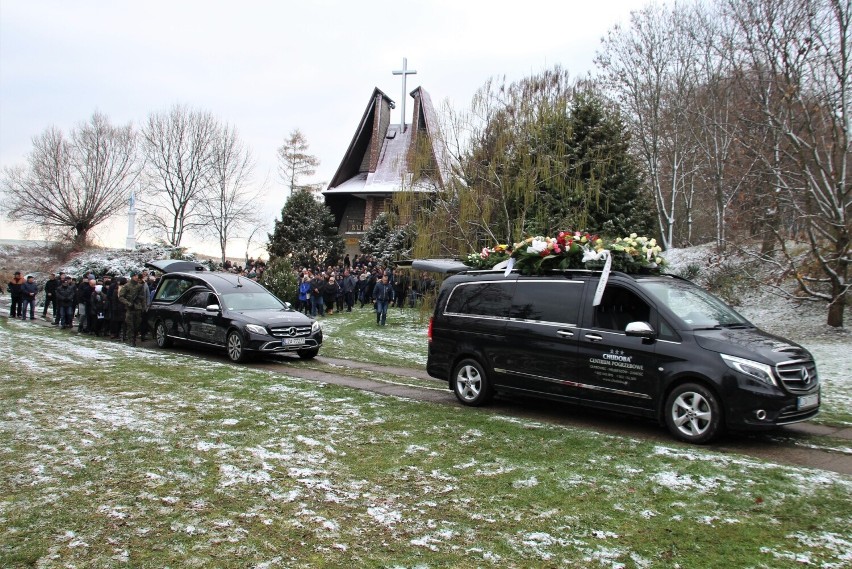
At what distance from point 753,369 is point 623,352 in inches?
59.2

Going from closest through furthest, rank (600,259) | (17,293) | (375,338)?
(600,259)
(375,338)
(17,293)

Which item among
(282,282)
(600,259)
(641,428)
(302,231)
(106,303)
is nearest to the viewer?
(641,428)

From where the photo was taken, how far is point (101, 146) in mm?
56250

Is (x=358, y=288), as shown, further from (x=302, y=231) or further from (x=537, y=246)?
(x=537, y=246)

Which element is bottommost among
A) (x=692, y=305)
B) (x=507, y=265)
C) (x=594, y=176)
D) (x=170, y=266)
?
(x=692, y=305)

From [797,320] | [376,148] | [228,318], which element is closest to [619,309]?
[228,318]

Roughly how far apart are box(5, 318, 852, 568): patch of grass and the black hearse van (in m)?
0.62

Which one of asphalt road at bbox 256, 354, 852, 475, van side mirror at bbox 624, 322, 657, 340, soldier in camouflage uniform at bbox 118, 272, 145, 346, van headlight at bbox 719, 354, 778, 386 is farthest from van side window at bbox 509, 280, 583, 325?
soldier in camouflage uniform at bbox 118, 272, 145, 346

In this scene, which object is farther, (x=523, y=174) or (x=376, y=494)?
(x=523, y=174)

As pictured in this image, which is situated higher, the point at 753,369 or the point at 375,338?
the point at 753,369

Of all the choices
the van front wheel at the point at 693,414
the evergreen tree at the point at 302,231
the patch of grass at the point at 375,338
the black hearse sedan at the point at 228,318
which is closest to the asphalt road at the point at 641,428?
the van front wheel at the point at 693,414

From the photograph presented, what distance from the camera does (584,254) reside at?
9445mm

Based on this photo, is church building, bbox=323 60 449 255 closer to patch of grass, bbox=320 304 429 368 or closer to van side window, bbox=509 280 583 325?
patch of grass, bbox=320 304 429 368

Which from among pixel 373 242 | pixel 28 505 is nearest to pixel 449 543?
pixel 28 505
